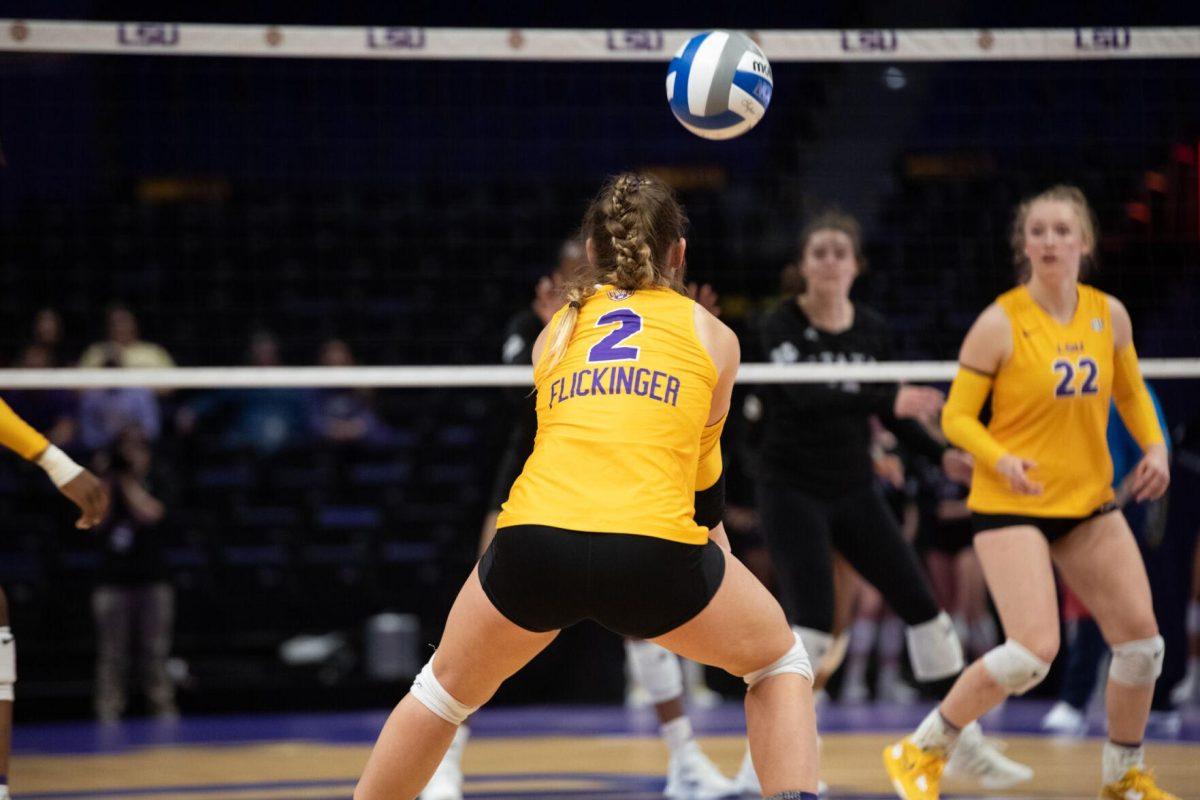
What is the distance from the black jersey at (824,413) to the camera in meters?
6.25

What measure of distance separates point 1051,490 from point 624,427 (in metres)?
2.32

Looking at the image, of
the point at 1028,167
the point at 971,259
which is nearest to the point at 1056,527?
the point at 971,259

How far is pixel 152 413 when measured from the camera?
1104 centimetres

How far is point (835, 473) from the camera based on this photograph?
6219 millimetres

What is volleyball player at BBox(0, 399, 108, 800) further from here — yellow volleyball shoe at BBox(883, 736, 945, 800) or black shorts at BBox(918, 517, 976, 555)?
black shorts at BBox(918, 517, 976, 555)

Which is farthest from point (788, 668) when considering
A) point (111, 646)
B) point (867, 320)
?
point (111, 646)

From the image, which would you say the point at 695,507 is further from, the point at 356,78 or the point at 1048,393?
the point at 356,78

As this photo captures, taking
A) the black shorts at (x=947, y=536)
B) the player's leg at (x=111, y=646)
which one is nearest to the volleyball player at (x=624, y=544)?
the player's leg at (x=111, y=646)

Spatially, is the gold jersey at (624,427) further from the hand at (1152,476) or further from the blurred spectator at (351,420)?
the blurred spectator at (351,420)

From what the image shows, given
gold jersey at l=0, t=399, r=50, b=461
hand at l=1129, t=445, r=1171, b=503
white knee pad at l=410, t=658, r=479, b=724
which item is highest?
gold jersey at l=0, t=399, r=50, b=461

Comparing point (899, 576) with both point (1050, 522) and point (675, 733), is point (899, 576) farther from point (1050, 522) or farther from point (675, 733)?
point (675, 733)

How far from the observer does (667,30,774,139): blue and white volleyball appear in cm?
549

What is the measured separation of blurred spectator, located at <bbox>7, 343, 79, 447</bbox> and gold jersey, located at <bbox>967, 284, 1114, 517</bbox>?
7139mm

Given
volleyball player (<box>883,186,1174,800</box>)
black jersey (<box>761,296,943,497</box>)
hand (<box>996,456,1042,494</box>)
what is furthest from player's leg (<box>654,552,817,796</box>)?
black jersey (<box>761,296,943,497</box>)
